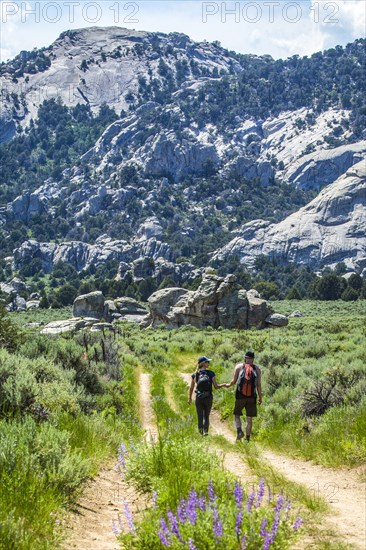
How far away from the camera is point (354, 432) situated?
29.6ft

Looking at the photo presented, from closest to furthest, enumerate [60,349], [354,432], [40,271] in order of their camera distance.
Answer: [354,432] < [60,349] < [40,271]

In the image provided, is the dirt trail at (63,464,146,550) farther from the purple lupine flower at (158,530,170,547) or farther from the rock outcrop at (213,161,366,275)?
the rock outcrop at (213,161,366,275)

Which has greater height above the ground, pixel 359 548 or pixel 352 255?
pixel 359 548

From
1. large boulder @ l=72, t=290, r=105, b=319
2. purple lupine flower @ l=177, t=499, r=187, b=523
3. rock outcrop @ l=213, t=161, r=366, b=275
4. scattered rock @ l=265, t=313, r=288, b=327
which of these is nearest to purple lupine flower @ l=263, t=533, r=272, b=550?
purple lupine flower @ l=177, t=499, r=187, b=523

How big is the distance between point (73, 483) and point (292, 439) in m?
5.43

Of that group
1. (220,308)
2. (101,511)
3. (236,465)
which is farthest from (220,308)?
(101,511)

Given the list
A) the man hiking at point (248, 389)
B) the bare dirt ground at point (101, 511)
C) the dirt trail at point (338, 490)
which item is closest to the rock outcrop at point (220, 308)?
the man hiking at point (248, 389)

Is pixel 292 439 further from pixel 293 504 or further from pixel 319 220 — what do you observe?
pixel 319 220

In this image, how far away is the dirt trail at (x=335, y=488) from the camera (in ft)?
18.2

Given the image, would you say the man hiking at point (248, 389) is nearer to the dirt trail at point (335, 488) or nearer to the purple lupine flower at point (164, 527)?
Result: the dirt trail at point (335, 488)

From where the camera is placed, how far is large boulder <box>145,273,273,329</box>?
187ft

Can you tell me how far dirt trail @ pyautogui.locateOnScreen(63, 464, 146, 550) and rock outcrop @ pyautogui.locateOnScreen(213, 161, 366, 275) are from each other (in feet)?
489

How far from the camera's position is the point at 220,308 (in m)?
57.8

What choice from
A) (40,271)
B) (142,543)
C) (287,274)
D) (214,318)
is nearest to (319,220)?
(287,274)
